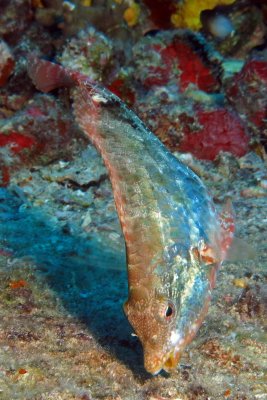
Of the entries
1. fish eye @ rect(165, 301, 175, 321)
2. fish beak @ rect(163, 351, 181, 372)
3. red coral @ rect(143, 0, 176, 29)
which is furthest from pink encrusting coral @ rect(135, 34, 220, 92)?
fish beak @ rect(163, 351, 181, 372)

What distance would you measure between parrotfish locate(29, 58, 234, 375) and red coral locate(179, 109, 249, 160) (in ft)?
10.7

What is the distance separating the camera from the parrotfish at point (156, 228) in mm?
2211

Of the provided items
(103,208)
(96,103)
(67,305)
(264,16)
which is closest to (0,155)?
(103,208)

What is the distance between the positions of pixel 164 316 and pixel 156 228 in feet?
1.53

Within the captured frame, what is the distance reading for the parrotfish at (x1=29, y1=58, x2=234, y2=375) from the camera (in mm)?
2211

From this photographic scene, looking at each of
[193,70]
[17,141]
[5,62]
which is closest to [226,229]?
[17,141]

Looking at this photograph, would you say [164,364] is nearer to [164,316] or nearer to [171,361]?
[171,361]

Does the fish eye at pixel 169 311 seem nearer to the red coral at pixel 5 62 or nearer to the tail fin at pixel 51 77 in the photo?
the tail fin at pixel 51 77

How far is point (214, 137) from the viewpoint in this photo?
619 cm

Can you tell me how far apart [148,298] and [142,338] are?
0.21m

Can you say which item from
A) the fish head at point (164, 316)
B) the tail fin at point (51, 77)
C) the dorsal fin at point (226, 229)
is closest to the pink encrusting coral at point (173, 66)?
the tail fin at point (51, 77)

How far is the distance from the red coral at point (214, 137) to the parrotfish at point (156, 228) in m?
3.26

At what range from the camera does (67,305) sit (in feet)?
11.6

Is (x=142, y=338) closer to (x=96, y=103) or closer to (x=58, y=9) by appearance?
(x=96, y=103)
